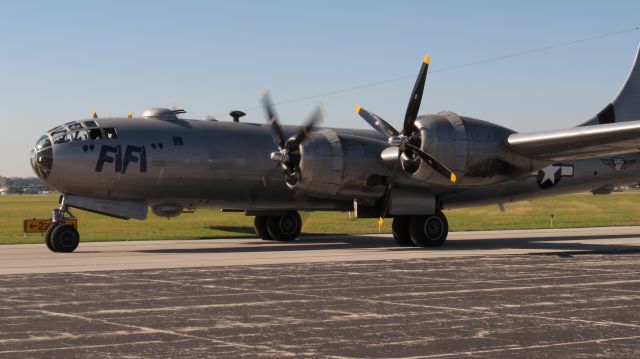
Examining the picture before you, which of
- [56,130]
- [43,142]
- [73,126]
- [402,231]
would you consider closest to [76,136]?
[73,126]

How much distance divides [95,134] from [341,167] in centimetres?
838

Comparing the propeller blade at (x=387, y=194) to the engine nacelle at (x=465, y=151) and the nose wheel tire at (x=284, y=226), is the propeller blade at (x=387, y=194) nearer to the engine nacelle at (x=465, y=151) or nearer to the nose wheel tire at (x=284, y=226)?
the engine nacelle at (x=465, y=151)

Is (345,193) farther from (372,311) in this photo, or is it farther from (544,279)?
(372,311)

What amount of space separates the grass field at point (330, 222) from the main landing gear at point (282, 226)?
4653mm

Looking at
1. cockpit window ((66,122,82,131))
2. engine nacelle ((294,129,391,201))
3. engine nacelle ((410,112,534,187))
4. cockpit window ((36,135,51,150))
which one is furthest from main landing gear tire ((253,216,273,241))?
cockpit window ((36,135,51,150))

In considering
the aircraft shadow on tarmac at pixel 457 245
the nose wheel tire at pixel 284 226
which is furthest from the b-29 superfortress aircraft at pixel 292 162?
the nose wheel tire at pixel 284 226

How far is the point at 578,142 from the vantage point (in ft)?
86.2

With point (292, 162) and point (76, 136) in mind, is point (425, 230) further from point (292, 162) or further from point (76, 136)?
point (76, 136)

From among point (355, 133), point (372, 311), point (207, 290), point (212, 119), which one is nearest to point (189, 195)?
point (212, 119)

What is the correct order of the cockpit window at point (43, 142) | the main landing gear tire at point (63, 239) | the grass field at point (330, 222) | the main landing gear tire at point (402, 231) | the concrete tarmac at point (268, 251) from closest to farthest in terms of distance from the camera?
the concrete tarmac at point (268, 251) < the main landing gear tire at point (63, 239) < the cockpit window at point (43, 142) < the main landing gear tire at point (402, 231) < the grass field at point (330, 222)

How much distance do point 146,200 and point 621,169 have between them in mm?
19508

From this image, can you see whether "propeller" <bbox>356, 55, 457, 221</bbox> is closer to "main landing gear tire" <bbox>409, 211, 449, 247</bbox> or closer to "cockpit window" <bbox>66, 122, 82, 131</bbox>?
"main landing gear tire" <bbox>409, 211, 449, 247</bbox>

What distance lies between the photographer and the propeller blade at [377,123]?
28.1 meters

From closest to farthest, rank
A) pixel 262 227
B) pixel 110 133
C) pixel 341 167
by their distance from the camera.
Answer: pixel 110 133, pixel 341 167, pixel 262 227
